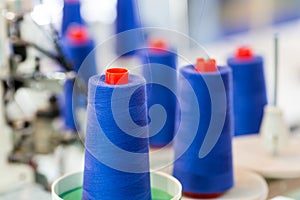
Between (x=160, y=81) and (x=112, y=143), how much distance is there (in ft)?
1.05

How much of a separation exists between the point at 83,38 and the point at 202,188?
49 cm

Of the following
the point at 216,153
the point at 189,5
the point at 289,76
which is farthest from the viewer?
the point at 189,5

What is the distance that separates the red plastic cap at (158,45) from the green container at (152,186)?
0.34m

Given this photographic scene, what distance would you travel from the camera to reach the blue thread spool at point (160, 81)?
38.4 inches

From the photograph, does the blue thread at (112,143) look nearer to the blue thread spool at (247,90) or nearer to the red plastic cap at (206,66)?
the red plastic cap at (206,66)

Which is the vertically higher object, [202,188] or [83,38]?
[83,38]

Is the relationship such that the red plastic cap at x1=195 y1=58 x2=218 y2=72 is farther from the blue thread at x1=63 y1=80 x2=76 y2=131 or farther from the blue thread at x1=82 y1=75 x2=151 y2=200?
the blue thread at x1=63 y1=80 x2=76 y2=131

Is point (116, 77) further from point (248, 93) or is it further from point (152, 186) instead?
point (248, 93)

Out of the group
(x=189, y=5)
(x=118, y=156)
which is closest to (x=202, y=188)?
(x=118, y=156)

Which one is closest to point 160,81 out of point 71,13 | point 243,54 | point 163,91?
point 163,91

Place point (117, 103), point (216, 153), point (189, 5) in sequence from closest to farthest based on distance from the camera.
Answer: point (117, 103), point (216, 153), point (189, 5)

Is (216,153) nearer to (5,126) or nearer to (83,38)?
(5,126)

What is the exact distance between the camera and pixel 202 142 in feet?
2.69

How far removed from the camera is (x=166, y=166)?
36.0 inches
